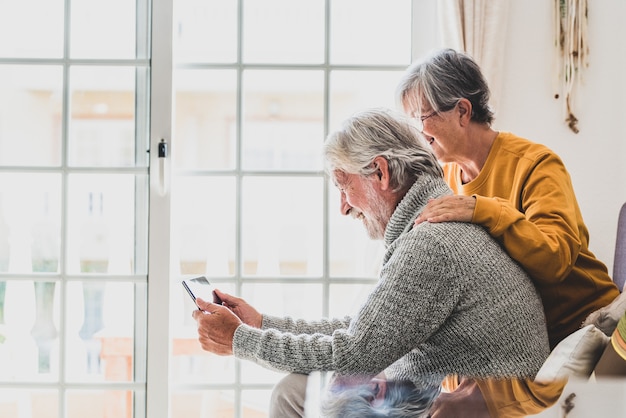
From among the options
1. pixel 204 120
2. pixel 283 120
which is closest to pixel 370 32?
pixel 283 120

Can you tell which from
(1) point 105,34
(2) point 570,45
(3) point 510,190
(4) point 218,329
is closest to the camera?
(4) point 218,329

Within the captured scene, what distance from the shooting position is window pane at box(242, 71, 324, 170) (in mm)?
2873

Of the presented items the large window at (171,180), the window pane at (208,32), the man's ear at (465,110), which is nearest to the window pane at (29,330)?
the large window at (171,180)

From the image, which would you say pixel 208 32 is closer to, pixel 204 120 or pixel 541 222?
pixel 204 120

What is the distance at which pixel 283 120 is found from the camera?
9.59 ft

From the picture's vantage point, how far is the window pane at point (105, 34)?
2795 millimetres

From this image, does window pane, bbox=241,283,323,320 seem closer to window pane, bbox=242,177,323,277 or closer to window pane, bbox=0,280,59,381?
window pane, bbox=242,177,323,277

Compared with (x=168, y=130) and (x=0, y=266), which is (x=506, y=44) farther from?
(x=0, y=266)

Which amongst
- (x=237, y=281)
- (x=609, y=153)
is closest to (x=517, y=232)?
(x=609, y=153)

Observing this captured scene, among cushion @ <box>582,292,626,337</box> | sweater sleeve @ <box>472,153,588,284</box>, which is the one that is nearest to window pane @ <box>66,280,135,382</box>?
sweater sleeve @ <box>472,153,588,284</box>

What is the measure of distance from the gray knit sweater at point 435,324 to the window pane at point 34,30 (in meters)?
1.80

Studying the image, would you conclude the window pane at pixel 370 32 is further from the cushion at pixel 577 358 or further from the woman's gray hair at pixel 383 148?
the cushion at pixel 577 358

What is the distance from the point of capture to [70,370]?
2828 mm

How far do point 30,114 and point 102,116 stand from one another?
30 cm
